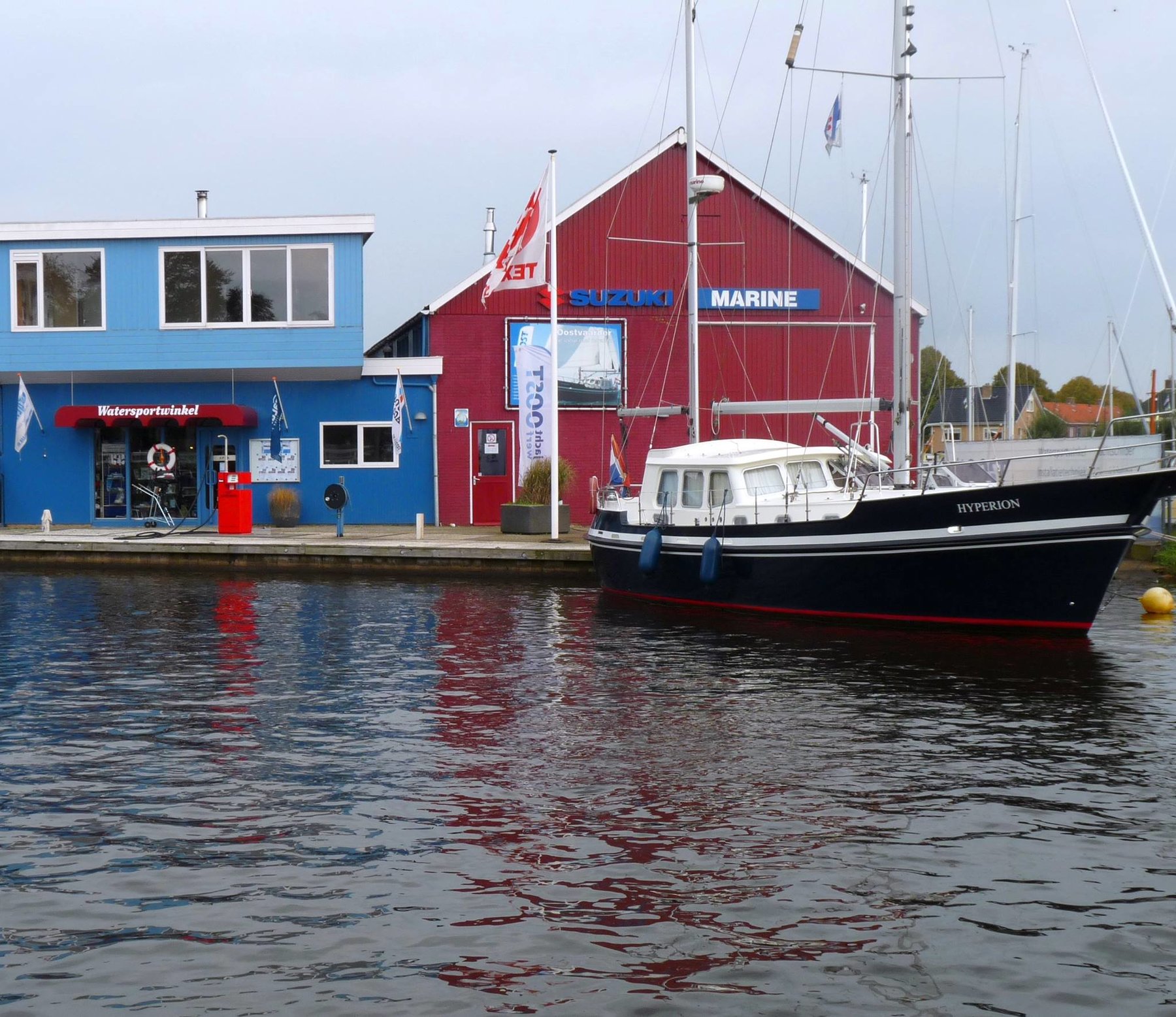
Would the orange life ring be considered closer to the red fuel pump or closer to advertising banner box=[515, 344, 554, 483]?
the red fuel pump

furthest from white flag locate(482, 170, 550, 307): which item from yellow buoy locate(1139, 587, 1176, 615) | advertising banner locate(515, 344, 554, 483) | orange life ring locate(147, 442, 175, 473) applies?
yellow buoy locate(1139, 587, 1176, 615)

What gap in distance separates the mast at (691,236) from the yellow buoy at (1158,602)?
746cm

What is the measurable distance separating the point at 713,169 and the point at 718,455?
12.9 metres

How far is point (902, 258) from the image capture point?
18.0 metres

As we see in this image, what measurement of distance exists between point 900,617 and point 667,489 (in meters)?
4.29

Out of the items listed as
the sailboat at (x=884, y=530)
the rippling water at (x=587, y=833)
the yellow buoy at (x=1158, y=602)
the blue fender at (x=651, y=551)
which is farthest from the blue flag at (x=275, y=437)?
the yellow buoy at (x=1158, y=602)

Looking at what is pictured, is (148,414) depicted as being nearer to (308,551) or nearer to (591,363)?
(308,551)

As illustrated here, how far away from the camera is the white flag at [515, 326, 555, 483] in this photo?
86.5ft

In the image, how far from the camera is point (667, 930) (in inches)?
257

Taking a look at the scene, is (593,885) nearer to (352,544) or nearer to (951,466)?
(951,466)

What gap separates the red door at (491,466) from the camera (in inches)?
1165

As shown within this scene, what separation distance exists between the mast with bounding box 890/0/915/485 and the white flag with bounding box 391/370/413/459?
12.9 m

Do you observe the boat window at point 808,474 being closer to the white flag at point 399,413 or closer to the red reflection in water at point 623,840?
the red reflection in water at point 623,840

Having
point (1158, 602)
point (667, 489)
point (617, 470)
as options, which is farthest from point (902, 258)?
point (617, 470)
